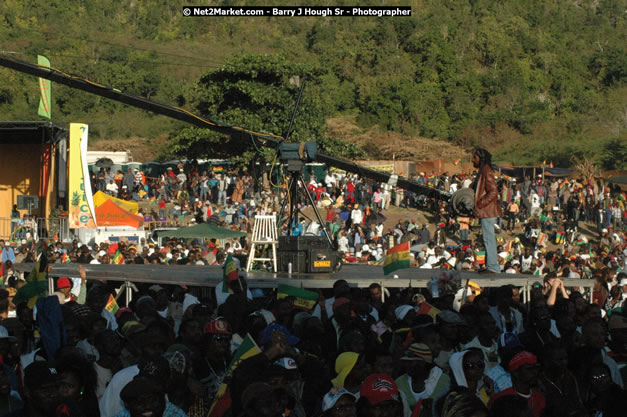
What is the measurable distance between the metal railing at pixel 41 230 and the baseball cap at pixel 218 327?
74.1ft

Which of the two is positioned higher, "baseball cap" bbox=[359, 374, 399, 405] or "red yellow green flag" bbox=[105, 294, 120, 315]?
"baseball cap" bbox=[359, 374, 399, 405]

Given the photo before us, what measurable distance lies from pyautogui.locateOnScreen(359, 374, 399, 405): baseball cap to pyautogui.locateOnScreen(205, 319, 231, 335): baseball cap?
7.53ft

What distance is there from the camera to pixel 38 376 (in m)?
6.19

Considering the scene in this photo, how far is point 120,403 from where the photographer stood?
239 inches

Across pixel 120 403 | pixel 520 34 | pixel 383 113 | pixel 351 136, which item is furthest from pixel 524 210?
pixel 520 34

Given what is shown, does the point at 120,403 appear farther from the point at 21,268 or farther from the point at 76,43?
the point at 76,43

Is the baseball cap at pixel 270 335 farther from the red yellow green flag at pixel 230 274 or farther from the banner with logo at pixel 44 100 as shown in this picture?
the banner with logo at pixel 44 100

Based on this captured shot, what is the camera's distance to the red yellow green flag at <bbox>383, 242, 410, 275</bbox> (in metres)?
13.1

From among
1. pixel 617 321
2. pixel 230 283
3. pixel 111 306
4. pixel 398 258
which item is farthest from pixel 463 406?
pixel 398 258

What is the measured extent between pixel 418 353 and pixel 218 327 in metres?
1.77

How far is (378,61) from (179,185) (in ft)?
98.5

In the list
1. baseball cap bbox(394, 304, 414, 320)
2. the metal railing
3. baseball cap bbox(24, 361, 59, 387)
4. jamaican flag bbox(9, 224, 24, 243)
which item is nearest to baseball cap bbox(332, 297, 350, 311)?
baseball cap bbox(394, 304, 414, 320)

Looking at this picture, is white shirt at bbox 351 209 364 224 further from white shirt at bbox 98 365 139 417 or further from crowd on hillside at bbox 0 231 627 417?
white shirt at bbox 98 365 139 417

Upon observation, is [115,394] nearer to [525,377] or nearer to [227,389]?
[227,389]
